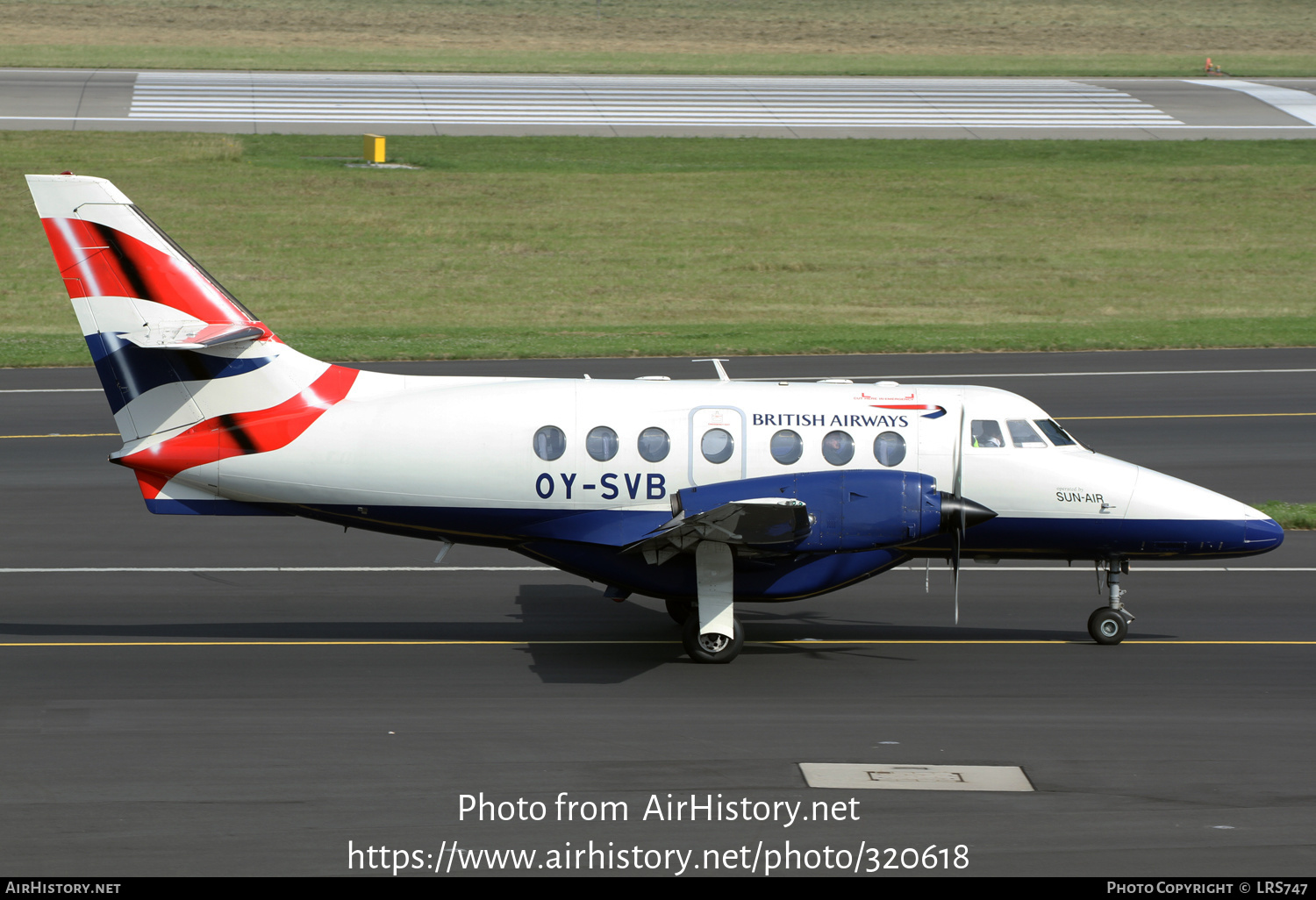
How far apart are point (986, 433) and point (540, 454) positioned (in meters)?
5.31

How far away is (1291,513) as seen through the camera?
23.0 metres

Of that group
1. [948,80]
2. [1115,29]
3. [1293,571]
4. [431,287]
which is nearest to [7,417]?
[431,287]

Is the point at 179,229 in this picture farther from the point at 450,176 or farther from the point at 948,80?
the point at 948,80

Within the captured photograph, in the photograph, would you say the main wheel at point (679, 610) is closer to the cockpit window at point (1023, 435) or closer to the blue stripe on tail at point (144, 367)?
the cockpit window at point (1023, 435)

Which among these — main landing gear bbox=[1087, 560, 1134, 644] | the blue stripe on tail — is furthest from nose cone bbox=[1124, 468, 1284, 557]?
the blue stripe on tail

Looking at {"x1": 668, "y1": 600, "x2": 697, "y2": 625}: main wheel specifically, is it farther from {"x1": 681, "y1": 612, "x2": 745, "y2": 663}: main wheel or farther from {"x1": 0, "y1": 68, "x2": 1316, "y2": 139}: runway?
{"x1": 0, "y1": 68, "x2": 1316, "y2": 139}: runway

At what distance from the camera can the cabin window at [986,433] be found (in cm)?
1655

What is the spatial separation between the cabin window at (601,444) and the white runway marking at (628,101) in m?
46.2

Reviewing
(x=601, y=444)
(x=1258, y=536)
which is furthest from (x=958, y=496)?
(x=601, y=444)

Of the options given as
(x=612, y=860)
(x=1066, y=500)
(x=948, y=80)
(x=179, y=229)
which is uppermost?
(x=948, y=80)

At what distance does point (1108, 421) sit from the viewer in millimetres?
28953

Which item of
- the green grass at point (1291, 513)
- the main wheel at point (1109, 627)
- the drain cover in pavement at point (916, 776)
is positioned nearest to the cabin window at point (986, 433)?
the main wheel at point (1109, 627)

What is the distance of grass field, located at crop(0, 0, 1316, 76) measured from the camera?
250 ft
